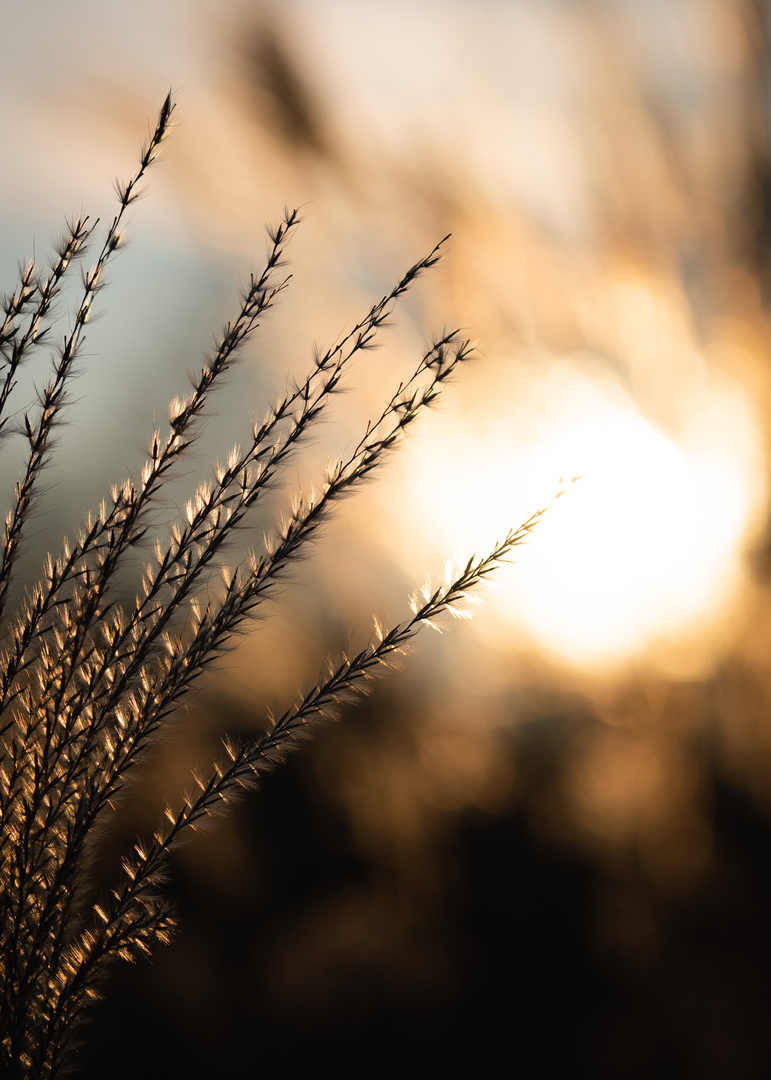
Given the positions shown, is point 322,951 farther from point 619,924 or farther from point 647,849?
point 647,849

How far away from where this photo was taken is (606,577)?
2479 mm

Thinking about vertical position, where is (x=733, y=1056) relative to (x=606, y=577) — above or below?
below

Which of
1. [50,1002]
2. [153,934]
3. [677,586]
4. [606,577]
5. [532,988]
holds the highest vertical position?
[677,586]

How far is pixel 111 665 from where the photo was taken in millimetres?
748

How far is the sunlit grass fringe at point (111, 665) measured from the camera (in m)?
0.72

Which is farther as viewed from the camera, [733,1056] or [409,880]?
[409,880]

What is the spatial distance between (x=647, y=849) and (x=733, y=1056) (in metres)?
0.68

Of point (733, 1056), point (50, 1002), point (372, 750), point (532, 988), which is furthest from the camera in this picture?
point (372, 750)

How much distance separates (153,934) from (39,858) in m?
0.17

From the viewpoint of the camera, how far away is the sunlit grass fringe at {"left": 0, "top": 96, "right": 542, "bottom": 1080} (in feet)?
2.37

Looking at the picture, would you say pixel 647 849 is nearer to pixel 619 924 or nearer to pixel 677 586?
pixel 619 924

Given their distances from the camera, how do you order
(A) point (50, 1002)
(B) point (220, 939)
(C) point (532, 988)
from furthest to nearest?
(B) point (220, 939) < (C) point (532, 988) < (A) point (50, 1002)

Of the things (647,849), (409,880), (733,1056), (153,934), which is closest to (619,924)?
(647,849)

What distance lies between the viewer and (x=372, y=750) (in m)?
2.82
